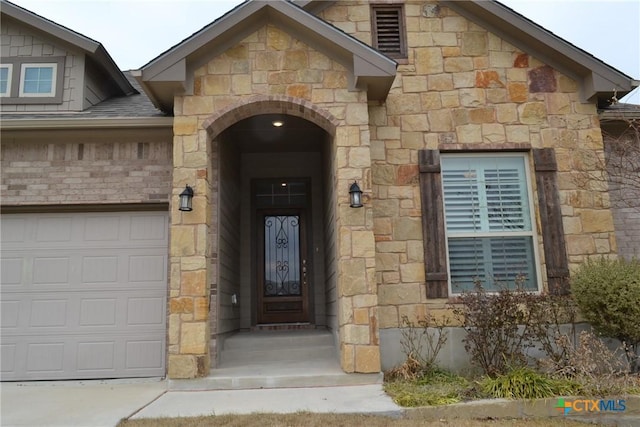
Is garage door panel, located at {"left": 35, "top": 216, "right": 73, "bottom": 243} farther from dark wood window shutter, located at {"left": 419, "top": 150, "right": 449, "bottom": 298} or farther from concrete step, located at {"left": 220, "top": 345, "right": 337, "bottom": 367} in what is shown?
dark wood window shutter, located at {"left": 419, "top": 150, "right": 449, "bottom": 298}

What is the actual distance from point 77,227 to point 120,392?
2.46 m

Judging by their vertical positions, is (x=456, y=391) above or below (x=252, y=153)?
below

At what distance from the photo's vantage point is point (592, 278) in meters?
5.66

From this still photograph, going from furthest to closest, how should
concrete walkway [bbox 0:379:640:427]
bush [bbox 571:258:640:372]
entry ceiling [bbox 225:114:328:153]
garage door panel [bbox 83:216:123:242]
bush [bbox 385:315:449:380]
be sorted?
entry ceiling [bbox 225:114:328:153] → garage door panel [bbox 83:216:123:242] → bush [bbox 385:315:449:380] → bush [bbox 571:258:640:372] → concrete walkway [bbox 0:379:640:427]

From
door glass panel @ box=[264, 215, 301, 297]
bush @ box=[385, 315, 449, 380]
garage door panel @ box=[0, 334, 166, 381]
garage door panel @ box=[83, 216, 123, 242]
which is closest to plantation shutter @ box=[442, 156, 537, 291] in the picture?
bush @ box=[385, 315, 449, 380]

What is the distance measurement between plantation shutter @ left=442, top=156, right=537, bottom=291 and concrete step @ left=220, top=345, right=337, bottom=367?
1945 mm

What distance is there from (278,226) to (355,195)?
368cm

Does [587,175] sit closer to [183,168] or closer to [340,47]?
[340,47]

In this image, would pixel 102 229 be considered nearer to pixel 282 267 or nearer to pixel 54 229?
pixel 54 229

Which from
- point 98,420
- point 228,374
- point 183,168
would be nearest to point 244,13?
point 183,168

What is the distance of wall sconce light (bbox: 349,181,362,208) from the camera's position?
18.8 feet

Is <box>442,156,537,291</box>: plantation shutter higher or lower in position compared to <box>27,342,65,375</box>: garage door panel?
higher

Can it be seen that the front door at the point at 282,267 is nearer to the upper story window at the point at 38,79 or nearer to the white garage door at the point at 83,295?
the white garage door at the point at 83,295

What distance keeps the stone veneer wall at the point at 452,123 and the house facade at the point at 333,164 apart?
0.02 meters
